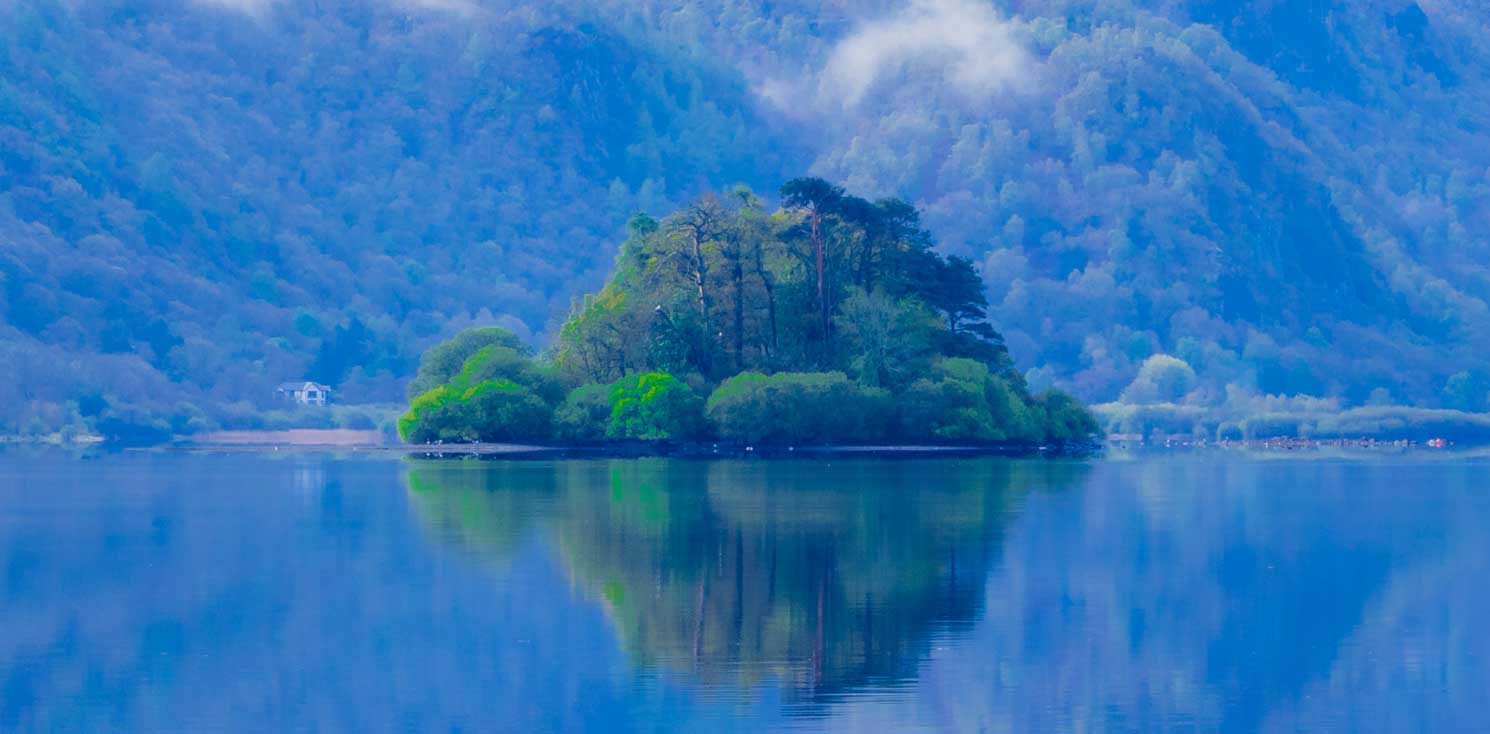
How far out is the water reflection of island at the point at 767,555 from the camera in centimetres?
2378

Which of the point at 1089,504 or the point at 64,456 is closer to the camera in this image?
the point at 1089,504

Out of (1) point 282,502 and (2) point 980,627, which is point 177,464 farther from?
(2) point 980,627

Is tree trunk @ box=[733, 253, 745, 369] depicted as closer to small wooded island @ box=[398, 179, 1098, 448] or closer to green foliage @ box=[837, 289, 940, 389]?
small wooded island @ box=[398, 179, 1098, 448]

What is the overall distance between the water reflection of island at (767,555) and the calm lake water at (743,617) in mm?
115

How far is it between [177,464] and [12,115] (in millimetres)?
100302

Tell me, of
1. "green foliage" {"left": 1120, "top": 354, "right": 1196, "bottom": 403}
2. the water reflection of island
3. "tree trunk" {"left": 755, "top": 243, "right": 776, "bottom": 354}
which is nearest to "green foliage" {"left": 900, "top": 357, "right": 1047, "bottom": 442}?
"tree trunk" {"left": 755, "top": 243, "right": 776, "bottom": 354}

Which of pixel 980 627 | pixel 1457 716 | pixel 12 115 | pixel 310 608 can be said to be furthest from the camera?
pixel 12 115

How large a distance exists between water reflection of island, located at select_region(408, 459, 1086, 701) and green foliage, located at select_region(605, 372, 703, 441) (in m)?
30.1

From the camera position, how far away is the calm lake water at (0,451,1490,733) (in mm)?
20797

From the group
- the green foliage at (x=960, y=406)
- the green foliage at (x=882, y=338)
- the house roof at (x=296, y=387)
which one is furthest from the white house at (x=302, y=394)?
the green foliage at (x=960, y=406)

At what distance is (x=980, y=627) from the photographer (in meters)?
25.8

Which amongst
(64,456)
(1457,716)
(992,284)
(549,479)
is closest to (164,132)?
(992,284)

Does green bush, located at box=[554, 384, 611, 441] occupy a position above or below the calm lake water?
above

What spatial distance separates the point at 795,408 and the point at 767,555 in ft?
204
